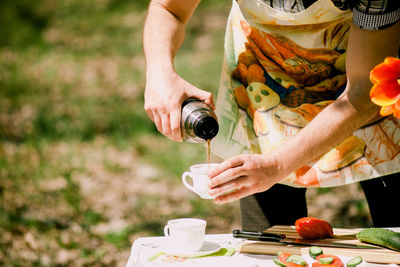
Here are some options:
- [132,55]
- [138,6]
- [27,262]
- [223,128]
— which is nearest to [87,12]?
[138,6]

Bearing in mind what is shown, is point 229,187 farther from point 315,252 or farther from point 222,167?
point 315,252

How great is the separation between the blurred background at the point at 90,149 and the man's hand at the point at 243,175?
243cm

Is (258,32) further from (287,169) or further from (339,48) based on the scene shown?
(287,169)

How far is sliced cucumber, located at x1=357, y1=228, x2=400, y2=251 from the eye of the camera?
1427 mm

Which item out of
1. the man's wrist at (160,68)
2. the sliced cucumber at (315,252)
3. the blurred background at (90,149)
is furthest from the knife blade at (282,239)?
the blurred background at (90,149)

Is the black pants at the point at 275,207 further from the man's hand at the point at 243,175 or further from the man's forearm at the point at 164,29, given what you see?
the man's forearm at the point at 164,29

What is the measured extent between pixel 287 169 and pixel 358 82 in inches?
13.6

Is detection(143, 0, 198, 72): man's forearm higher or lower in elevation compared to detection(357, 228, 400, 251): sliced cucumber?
higher

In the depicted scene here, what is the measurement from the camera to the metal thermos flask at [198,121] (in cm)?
146

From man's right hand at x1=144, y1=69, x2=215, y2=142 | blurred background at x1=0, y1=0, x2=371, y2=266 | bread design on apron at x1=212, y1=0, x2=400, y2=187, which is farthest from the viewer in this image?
blurred background at x1=0, y1=0, x2=371, y2=266

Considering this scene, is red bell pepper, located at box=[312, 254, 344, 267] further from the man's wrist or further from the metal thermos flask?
the man's wrist

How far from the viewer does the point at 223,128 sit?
197cm

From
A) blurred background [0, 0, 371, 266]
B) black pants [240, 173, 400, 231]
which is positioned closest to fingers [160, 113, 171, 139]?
black pants [240, 173, 400, 231]

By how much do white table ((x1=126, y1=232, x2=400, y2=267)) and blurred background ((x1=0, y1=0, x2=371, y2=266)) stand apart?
2.24 m
